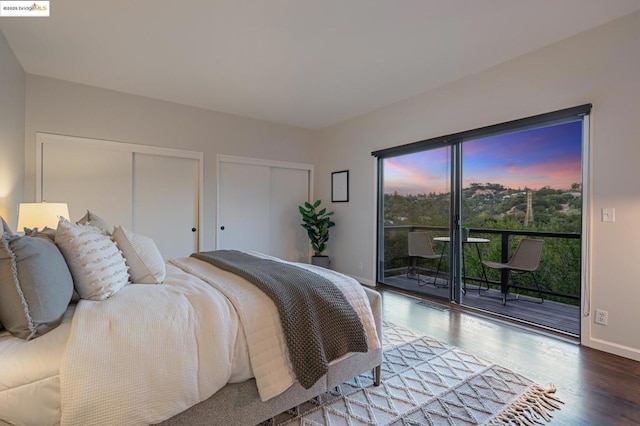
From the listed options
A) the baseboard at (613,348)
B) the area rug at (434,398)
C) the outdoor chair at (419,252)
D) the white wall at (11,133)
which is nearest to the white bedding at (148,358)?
the area rug at (434,398)

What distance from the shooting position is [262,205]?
505 cm

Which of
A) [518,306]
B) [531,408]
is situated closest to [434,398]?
[531,408]

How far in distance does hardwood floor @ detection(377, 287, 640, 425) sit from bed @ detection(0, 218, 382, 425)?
4.43 feet

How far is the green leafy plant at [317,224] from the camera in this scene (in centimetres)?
513

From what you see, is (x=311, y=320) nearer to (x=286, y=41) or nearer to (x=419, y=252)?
(x=286, y=41)

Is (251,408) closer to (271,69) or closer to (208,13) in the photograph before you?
(208,13)

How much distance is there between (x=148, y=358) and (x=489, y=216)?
13.5 ft

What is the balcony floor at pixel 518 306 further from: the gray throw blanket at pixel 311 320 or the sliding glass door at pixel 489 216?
the gray throw blanket at pixel 311 320

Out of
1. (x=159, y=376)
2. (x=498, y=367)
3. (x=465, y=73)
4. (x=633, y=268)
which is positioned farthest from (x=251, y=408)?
(x=465, y=73)

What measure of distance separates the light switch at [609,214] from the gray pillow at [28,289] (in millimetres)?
3570

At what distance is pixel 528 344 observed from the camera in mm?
2535

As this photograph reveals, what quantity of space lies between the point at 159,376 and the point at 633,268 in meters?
3.23

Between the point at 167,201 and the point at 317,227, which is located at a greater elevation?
the point at 167,201

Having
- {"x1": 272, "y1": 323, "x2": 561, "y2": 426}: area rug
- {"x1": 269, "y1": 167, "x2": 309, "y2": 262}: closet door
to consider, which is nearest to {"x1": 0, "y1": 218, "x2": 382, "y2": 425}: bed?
{"x1": 272, "y1": 323, "x2": 561, "y2": 426}: area rug
